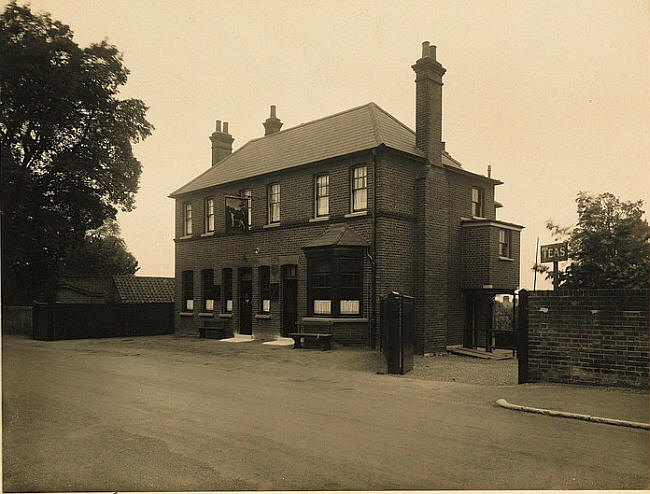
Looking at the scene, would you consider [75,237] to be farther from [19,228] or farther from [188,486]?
[188,486]

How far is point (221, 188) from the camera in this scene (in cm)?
2492

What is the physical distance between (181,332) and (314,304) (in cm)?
969

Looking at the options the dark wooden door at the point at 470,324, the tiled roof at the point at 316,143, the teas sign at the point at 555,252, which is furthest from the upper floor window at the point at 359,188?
the teas sign at the point at 555,252

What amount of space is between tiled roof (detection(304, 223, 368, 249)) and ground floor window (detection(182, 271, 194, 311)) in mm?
9110

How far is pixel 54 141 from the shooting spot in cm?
1093

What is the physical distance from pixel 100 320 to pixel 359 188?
15.4 m

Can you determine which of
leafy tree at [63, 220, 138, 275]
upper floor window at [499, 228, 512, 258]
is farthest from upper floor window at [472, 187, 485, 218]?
leafy tree at [63, 220, 138, 275]

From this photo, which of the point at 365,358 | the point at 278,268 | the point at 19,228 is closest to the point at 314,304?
the point at 278,268

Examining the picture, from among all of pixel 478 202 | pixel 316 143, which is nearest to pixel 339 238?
pixel 316 143

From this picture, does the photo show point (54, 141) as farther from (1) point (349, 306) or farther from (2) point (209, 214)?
(2) point (209, 214)

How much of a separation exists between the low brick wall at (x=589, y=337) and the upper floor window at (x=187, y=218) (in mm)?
19056

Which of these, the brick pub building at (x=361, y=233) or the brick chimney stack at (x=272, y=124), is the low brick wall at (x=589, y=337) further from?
the brick chimney stack at (x=272, y=124)

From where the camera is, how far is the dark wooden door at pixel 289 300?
21344 mm

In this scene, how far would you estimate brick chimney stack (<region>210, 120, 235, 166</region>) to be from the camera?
29.9 metres
